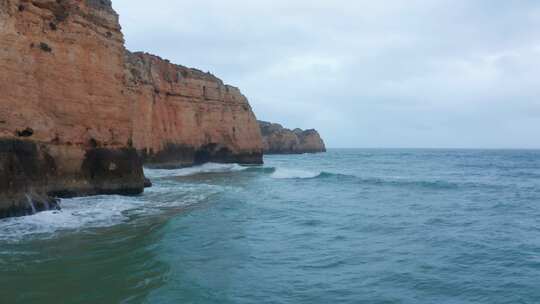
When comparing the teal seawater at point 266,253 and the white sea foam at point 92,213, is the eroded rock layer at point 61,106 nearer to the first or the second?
the white sea foam at point 92,213

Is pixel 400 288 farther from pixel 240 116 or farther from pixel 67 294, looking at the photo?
pixel 240 116

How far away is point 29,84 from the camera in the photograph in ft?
47.9

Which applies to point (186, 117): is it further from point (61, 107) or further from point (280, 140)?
point (280, 140)

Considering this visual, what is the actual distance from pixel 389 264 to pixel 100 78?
13873 mm

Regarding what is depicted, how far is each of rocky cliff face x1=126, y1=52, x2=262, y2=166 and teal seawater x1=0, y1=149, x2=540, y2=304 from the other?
16803 millimetres

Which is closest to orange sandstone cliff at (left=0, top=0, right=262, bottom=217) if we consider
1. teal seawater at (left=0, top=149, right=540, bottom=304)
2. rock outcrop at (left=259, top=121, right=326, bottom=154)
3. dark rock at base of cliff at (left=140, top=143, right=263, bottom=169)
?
teal seawater at (left=0, top=149, right=540, bottom=304)

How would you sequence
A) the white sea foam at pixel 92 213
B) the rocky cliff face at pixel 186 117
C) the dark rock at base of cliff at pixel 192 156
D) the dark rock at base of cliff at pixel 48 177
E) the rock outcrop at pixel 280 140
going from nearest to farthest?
the white sea foam at pixel 92 213 → the dark rock at base of cliff at pixel 48 177 → the rocky cliff face at pixel 186 117 → the dark rock at base of cliff at pixel 192 156 → the rock outcrop at pixel 280 140

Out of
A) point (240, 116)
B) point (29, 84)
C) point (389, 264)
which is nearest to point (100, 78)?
point (29, 84)

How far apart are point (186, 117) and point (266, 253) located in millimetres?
A: 32486

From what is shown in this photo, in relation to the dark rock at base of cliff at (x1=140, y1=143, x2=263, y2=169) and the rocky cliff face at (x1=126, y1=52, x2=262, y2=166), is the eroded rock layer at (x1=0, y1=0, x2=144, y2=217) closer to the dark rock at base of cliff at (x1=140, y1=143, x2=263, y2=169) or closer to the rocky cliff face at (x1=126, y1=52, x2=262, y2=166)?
the rocky cliff face at (x1=126, y1=52, x2=262, y2=166)

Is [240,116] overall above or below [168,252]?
above

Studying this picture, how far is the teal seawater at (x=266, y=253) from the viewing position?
7.34 m

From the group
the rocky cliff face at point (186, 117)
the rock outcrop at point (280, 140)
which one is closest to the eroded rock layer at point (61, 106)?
the rocky cliff face at point (186, 117)

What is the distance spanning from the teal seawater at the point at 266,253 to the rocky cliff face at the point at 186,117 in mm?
16803
